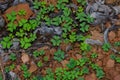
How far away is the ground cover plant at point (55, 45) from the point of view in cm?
412

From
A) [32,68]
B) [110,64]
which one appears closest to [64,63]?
[32,68]

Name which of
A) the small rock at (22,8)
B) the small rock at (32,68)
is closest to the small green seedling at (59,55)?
the small rock at (32,68)

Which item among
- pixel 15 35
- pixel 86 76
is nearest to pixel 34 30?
pixel 15 35

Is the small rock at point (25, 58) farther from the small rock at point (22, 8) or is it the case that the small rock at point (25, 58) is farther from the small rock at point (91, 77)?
the small rock at point (91, 77)

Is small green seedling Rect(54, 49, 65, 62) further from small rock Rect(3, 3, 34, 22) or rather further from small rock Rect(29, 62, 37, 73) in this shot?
small rock Rect(3, 3, 34, 22)

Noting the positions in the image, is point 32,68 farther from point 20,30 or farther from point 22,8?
point 22,8

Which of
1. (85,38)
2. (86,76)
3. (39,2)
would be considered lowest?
(86,76)

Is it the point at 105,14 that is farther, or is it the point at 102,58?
the point at 105,14

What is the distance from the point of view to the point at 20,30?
4.36m

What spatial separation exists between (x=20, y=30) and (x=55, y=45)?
461 millimetres

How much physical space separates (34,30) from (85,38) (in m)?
0.62

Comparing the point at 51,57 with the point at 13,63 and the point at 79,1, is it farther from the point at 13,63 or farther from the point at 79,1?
the point at 79,1

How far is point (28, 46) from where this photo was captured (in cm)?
428

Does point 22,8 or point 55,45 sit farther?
point 22,8
